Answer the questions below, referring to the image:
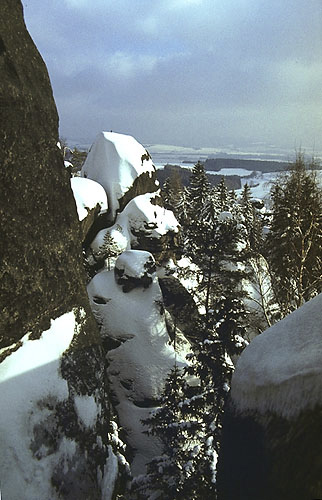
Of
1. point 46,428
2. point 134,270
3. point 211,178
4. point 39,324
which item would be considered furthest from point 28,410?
point 211,178

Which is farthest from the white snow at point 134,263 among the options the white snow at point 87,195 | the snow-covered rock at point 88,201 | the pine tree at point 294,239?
the pine tree at point 294,239

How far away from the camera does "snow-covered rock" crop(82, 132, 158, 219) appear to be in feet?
71.6

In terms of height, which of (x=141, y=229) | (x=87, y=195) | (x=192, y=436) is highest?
(x=87, y=195)

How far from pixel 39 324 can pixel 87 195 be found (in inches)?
526

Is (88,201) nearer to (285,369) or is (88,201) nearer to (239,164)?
(285,369)

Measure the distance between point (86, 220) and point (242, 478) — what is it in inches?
667

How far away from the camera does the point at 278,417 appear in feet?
11.0

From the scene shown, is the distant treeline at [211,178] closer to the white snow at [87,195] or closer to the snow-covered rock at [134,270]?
the white snow at [87,195]

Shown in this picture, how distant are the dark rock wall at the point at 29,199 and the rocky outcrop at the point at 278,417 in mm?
5182

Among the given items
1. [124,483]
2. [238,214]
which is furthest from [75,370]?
[238,214]

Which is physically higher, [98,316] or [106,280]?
[106,280]

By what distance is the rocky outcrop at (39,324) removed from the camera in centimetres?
623

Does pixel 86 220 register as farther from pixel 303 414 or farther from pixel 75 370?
pixel 303 414

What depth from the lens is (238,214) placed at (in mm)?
34438
